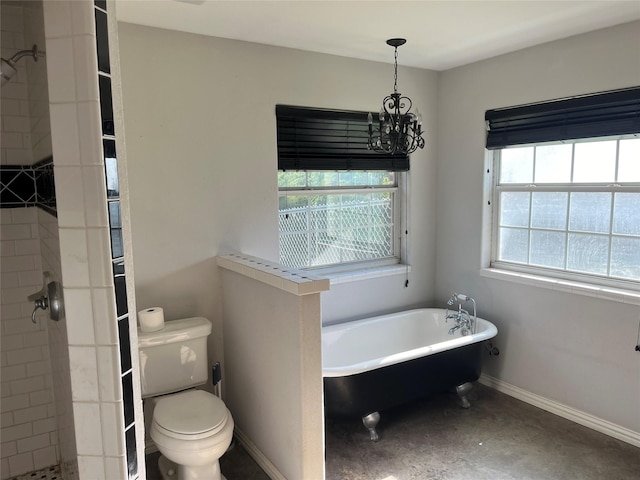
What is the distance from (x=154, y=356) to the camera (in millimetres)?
2420

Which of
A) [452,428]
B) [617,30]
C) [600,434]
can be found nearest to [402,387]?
[452,428]

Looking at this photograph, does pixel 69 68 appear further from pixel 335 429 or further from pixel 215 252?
pixel 335 429

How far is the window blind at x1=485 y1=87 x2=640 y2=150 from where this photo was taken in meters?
2.62

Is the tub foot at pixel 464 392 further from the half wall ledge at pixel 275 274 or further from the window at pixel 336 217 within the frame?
the half wall ledge at pixel 275 274

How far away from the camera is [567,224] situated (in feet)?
9.98

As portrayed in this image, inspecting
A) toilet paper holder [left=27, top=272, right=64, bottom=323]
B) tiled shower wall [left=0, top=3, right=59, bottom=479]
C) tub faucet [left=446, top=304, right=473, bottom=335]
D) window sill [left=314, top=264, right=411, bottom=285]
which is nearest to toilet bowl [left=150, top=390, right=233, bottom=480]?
tiled shower wall [left=0, top=3, right=59, bottom=479]

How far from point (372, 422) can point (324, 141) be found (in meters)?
1.88

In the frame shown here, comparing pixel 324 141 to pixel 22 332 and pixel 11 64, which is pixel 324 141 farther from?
pixel 22 332

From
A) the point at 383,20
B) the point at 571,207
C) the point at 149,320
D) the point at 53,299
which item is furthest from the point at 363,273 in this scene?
the point at 53,299

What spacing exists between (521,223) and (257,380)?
219 centimetres

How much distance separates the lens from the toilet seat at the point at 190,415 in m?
2.10

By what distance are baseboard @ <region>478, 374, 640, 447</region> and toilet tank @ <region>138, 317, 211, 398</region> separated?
2.19m

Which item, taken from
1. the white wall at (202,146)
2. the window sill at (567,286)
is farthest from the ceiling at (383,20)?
the window sill at (567,286)

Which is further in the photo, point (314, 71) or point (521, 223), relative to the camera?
point (521, 223)
